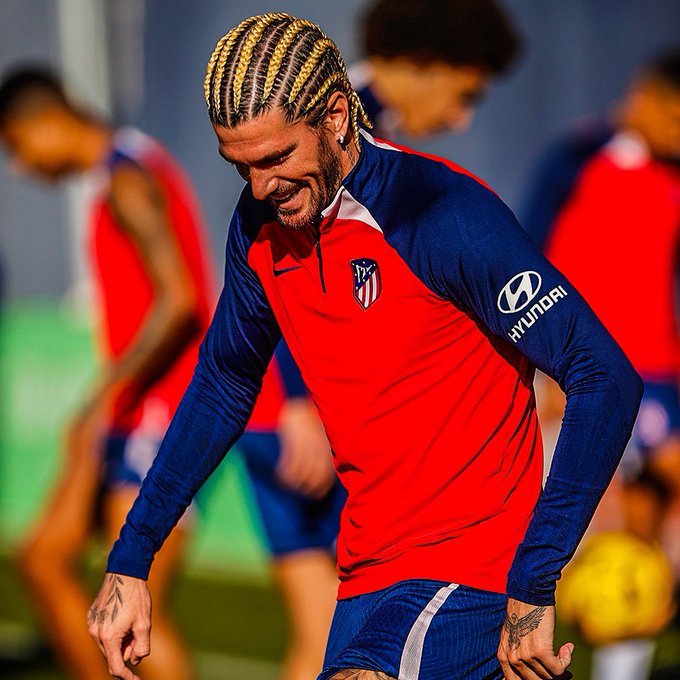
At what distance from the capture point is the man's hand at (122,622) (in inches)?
110

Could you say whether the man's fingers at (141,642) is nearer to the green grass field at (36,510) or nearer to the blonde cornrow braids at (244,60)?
the blonde cornrow braids at (244,60)

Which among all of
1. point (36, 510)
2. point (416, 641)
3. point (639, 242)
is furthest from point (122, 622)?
point (36, 510)

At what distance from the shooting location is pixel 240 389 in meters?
2.95

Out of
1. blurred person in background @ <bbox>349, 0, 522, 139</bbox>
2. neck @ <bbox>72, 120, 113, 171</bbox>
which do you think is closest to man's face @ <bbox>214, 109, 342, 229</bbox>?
blurred person in background @ <bbox>349, 0, 522, 139</bbox>

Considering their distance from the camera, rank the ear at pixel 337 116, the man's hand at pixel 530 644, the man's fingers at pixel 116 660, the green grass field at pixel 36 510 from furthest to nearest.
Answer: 1. the green grass field at pixel 36 510
2. the man's fingers at pixel 116 660
3. the ear at pixel 337 116
4. the man's hand at pixel 530 644

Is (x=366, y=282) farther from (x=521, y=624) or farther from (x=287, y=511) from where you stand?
(x=287, y=511)

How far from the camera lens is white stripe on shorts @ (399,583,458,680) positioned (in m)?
2.45

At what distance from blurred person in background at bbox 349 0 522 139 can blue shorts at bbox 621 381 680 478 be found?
2157mm

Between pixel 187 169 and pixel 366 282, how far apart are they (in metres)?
5.91

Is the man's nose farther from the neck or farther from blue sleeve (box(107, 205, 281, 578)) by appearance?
the neck

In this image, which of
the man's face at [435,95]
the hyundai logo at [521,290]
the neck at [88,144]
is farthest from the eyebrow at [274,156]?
the neck at [88,144]

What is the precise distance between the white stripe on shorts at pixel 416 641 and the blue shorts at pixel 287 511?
1838 mm

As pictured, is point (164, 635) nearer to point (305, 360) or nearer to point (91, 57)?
point (305, 360)

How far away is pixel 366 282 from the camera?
2.54m
